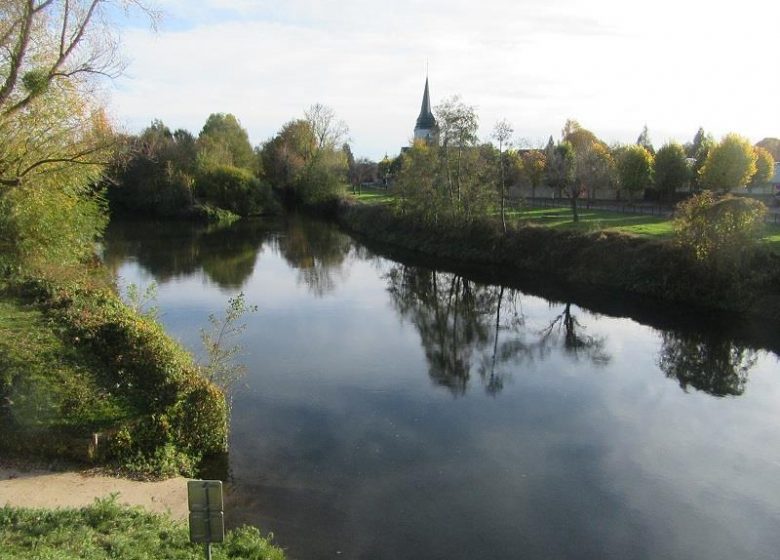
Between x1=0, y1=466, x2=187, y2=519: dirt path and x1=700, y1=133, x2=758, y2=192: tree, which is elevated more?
x1=700, y1=133, x2=758, y2=192: tree

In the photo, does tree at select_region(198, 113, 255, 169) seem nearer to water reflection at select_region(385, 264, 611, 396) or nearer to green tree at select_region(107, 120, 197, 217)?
green tree at select_region(107, 120, 197, 217)

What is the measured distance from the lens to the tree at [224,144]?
218 feet

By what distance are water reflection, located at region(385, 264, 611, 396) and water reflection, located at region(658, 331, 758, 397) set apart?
2106 millimetres

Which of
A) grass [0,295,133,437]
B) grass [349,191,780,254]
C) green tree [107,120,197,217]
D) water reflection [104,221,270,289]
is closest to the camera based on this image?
grass [0,295,133,437]

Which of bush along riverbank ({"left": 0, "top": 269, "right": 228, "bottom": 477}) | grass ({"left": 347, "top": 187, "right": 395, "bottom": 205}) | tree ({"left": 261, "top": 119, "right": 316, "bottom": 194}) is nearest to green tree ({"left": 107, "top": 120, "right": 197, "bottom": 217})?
tree ({"left": 261, "top": 119, "right": 316, "bottom": 194})

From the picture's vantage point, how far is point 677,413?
51.2ft

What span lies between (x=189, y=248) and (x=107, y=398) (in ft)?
108

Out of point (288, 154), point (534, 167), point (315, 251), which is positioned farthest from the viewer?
point (288, 154)

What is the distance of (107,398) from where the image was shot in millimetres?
12195

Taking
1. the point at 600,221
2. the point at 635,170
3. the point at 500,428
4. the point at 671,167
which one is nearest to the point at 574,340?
the point at 500,428

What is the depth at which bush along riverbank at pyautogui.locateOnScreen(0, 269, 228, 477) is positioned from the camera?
11.0 metres

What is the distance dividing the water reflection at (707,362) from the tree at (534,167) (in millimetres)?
30310

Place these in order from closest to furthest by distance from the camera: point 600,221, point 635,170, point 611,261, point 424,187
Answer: point 611,261 < point 600,221 < point 424,187 < point 635,170

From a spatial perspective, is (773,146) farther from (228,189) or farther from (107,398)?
(107,398)
